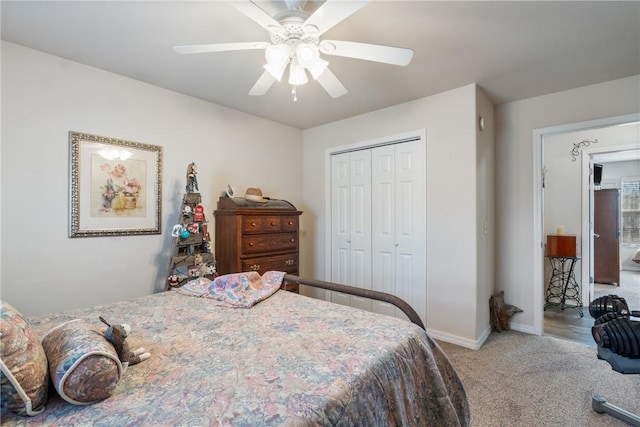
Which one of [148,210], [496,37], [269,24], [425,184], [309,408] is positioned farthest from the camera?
[425,184]

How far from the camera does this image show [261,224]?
304cm

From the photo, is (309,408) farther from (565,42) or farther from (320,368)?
(565,42)

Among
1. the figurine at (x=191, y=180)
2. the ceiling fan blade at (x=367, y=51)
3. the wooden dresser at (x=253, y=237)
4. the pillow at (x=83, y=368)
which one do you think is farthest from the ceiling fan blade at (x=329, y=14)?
the wooden dresser at (x=253, y=237)

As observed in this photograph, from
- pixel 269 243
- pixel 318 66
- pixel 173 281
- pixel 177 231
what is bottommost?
pixel 173 281

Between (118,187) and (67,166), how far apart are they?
36 cm

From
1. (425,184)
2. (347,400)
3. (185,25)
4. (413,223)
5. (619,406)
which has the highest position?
(185,25)

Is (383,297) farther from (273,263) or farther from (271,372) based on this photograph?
(273,263)

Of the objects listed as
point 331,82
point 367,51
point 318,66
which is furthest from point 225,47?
point 367,51

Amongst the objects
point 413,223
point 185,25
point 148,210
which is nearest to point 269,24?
point 185,25

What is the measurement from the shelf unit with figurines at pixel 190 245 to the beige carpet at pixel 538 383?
7.67ft

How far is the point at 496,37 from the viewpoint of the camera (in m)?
1.98

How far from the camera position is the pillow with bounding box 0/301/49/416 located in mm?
738

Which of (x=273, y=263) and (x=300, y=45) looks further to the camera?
(x=273, y=263)

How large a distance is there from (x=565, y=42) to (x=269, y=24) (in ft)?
6.82
